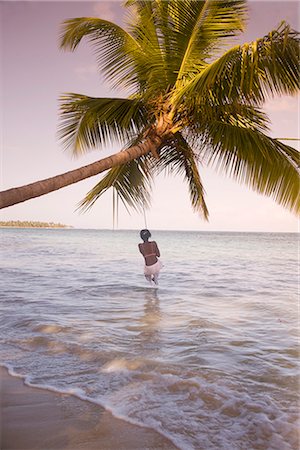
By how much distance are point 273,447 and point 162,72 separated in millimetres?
5200

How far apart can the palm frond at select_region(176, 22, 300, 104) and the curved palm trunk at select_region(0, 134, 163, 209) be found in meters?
0.76

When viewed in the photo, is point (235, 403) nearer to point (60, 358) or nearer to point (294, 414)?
point (294, 414)

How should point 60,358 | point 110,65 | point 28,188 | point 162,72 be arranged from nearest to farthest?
point 28,188, point 60,358, point 162,72, point 110,65

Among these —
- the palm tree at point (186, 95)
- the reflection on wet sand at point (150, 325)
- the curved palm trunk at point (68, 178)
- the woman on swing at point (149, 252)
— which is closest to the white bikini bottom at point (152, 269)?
the woman on swing at point (149, 252)

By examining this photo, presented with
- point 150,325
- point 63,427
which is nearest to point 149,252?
point 150,325

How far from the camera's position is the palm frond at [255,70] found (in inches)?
195

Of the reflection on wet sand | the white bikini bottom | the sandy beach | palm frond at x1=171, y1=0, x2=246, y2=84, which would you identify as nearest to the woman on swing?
the white bikini bottom

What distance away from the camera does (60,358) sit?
577 centimetres

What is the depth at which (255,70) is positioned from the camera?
512 cm

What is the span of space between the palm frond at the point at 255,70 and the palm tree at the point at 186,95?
12 millimetres

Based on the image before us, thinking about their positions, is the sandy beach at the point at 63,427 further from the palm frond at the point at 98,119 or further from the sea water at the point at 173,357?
the palm frond at the point at 98,119

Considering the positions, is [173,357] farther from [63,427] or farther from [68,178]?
[68,178]

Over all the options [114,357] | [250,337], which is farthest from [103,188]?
[250,337]

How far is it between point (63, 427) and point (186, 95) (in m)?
4.35
